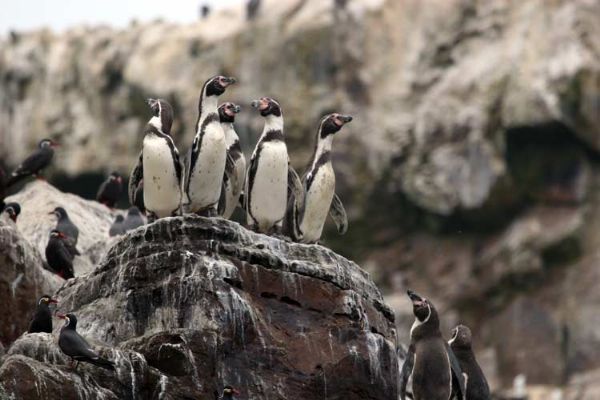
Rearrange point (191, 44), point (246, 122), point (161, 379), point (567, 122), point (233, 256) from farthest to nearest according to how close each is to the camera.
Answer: point (191, 44) < point (246, 122) < point (567, 122) < point (233, 256) < point (161, 379)

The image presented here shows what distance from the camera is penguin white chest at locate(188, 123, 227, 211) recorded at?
20172 millimetres

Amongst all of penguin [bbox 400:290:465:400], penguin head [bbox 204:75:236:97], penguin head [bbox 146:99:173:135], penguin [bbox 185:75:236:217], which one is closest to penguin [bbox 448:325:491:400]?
penguin [bbox 400:290:465:400]

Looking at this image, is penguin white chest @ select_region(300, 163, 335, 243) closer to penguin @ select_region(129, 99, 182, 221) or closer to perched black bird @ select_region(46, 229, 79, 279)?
penguin @ select_region(129, 99, 182, 221)

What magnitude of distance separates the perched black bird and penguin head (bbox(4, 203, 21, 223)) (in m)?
0.93

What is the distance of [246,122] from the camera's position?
55.0 meters

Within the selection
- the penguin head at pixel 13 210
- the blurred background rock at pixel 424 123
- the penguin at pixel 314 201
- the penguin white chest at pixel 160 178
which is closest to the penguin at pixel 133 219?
the penguin head at pixel 13 210

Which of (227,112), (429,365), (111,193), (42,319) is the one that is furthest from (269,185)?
(111,193)

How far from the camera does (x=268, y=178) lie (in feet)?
68.7

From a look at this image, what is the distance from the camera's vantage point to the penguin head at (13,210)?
80.2 feet

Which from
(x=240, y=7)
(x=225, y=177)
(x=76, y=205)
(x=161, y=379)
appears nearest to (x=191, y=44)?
(x=240, y=7)

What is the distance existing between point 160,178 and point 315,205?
2.12 meters

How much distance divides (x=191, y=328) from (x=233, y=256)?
42.3 inches

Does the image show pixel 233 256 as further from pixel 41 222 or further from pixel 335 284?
pixel 41 222

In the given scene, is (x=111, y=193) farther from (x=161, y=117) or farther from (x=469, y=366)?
(x=469, y=366)
